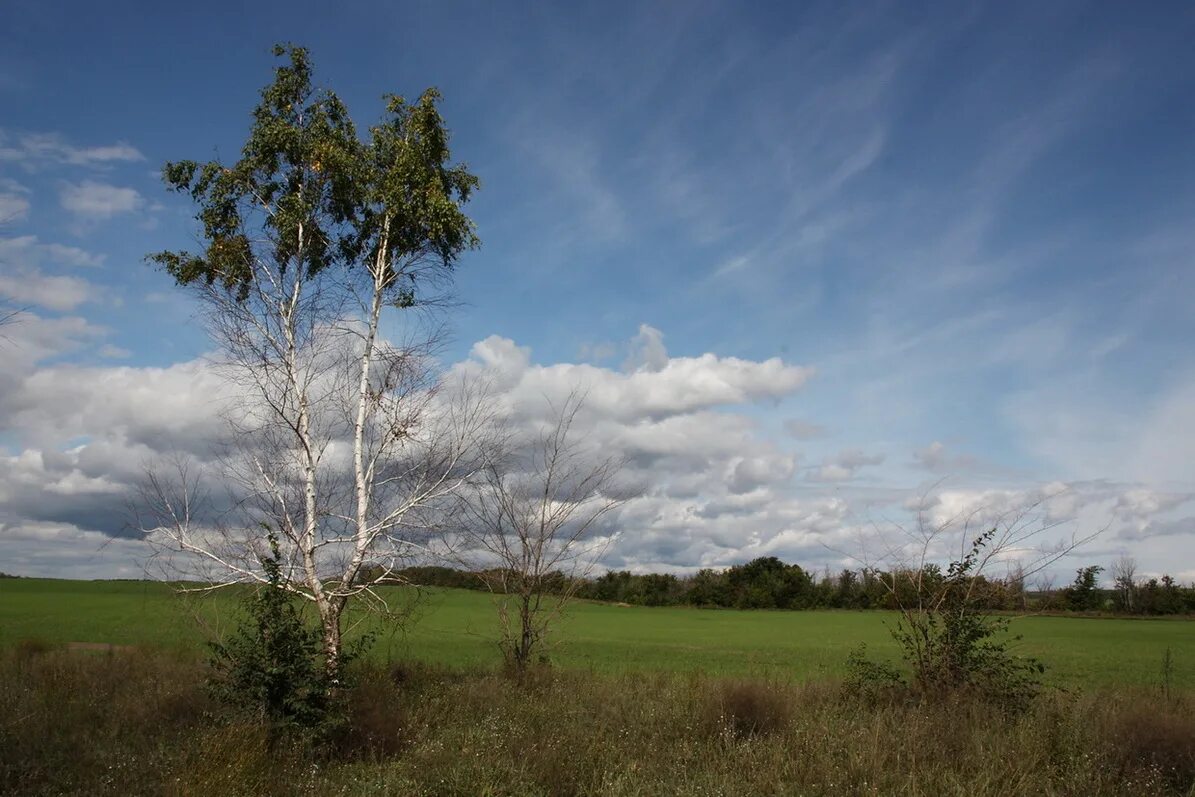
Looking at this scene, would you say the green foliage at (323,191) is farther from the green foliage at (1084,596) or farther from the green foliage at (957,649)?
the green foliage at (1084,596)

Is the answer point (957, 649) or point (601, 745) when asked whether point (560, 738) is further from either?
point (957, 649)

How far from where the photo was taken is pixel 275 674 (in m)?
9.21

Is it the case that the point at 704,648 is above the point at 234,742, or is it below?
below

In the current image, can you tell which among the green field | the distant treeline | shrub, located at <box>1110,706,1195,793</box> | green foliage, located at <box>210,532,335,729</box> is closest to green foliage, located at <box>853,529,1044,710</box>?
shrub, located at <box>1110,706,1195,793</box>

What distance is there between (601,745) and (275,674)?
413cm

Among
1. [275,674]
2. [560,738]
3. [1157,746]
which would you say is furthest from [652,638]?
[275,674]

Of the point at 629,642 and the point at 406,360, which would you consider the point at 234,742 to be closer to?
the point at 406,360

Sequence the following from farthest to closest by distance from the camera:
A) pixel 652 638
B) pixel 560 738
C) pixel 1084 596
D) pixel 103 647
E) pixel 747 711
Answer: pixel 1084 596 < pixel 652 638 < pixel 103 647 < pixel 747 711 < pixel 560 738

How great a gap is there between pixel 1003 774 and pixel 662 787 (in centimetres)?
353

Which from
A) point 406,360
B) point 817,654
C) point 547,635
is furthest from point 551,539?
point 817,654

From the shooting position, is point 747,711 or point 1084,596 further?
point 1084,596

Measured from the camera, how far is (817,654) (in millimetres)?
33719

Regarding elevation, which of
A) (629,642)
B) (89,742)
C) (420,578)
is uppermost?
(420,578)

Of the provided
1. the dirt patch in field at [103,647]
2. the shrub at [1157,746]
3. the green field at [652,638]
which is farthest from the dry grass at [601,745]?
the dirt patch in field at [103,647]
